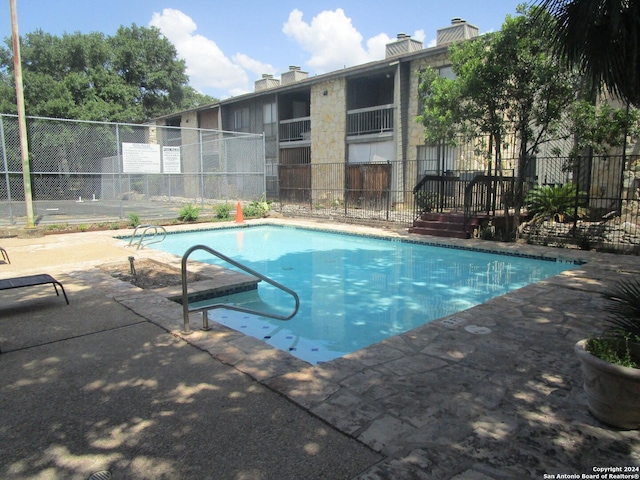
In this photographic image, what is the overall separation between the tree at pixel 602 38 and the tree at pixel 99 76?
31.6m

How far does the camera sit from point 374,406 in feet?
10.3

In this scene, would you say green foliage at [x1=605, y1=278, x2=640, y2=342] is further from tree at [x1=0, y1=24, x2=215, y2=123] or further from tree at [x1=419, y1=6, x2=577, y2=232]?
tree at [x1=0, y1=24, x2=215, y2=123]

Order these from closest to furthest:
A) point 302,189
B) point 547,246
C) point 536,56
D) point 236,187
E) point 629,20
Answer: point 629,20 < point 536,56 < point 547,246 < point 236,187 < point 302,189

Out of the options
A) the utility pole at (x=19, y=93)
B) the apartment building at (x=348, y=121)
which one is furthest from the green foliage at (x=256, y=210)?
the utility pole at (x=19, y=93)

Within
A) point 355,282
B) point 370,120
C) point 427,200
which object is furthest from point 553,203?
point 370,120

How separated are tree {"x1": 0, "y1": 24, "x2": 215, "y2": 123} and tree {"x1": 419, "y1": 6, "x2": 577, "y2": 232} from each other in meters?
27.6

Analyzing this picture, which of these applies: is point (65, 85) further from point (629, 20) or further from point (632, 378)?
point (632, 378)

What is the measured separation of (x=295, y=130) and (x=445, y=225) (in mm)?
14115

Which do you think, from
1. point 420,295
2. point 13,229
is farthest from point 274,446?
point 13,229

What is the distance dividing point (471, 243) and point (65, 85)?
31309mm

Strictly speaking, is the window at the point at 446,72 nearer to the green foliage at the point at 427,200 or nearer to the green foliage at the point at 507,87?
the green foliage at the point at 427,200

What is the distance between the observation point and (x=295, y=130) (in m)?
25.0

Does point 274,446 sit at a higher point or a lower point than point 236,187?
lower

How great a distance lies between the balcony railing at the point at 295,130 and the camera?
2442cm
